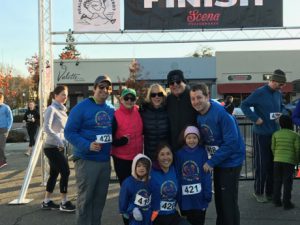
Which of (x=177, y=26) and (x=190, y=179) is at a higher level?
(x=177, y=26)

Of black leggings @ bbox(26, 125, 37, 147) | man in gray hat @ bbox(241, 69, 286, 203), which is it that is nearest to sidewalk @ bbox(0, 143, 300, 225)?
man in gray hat @ bbox(241, 69, 286, 203)

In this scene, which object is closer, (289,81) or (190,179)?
(190,179)

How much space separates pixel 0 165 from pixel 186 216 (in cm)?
769

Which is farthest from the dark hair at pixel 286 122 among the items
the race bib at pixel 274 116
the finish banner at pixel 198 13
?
the finish banner at pixel 198 13

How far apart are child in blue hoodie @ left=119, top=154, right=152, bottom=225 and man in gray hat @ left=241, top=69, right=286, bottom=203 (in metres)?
2.64

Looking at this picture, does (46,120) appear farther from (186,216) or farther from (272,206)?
(272,206)

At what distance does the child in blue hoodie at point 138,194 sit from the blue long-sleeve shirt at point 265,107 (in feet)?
8.69

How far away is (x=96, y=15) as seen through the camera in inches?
385

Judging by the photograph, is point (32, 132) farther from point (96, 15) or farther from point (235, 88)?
point (235, 88)

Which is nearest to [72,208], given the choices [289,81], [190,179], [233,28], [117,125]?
[117,125]

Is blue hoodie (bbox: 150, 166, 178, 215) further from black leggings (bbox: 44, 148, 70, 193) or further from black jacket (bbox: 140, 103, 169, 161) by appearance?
black leggings (bbox: 44, 148, 70, 193)

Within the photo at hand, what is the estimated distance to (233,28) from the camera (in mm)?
10086

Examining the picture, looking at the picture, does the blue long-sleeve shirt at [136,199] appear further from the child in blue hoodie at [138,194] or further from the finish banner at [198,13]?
the finish banner at [198,13]

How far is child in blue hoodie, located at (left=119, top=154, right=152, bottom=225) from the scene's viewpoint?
15.0 feet
